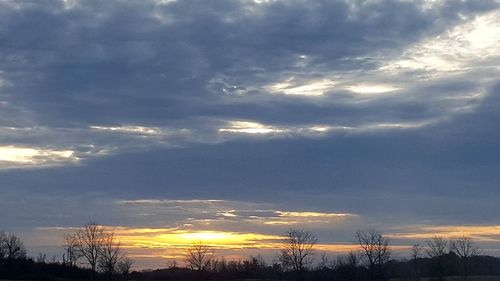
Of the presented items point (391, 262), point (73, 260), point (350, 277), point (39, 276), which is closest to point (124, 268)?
point (73, 260)

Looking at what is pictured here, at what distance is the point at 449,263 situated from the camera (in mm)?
149000

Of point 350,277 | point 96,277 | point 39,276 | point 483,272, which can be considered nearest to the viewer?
point 39,276

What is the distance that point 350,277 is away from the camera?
14575 cm

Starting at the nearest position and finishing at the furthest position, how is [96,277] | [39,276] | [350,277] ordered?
[39,276] → [96,277] → [350,277]

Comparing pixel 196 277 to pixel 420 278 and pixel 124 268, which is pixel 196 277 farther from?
pixel 420 278

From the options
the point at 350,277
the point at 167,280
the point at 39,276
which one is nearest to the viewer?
the point at 39,276

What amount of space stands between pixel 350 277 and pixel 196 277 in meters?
28.6

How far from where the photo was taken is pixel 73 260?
145m

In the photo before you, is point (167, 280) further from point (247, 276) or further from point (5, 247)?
point (5, 247)

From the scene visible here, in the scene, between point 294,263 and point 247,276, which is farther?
point 247,276

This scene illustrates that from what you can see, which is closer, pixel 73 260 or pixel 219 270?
pixel 73 260

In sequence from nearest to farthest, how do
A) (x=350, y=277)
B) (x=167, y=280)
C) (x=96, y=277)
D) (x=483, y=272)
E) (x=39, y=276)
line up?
(x=39, y=276) < (x=96, y=277) < (x=350, y=277) < (x=167, y=280) < (x=483, y=272)

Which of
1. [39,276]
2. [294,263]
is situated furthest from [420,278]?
[39,276]

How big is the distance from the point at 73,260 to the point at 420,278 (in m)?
62.0
